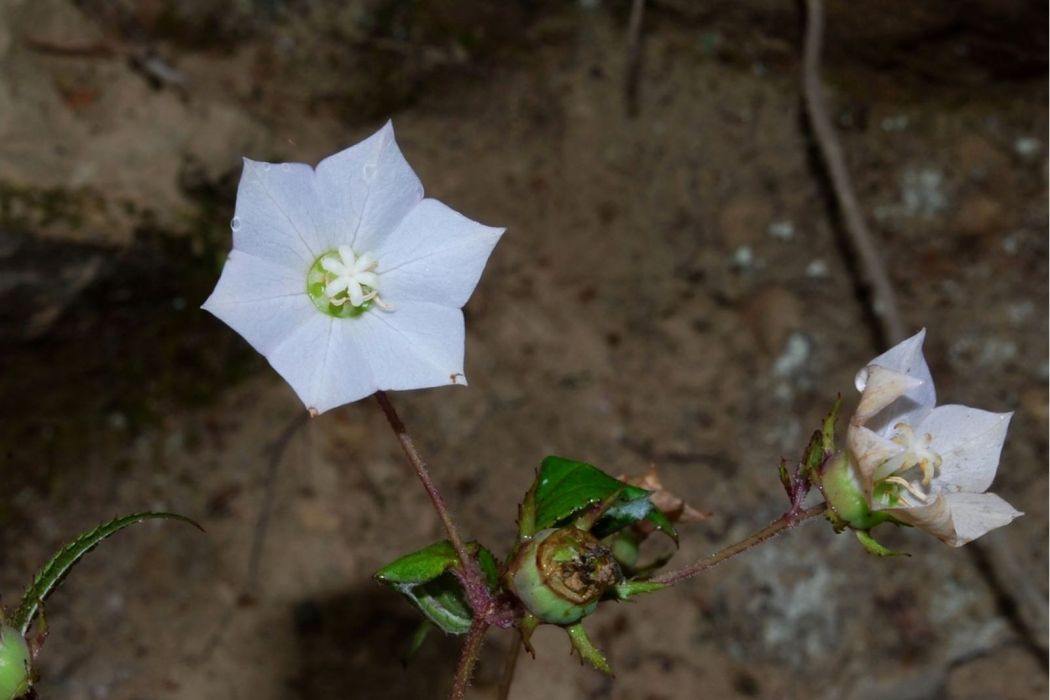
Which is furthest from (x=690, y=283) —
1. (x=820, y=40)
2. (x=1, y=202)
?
(x=1, y=202)

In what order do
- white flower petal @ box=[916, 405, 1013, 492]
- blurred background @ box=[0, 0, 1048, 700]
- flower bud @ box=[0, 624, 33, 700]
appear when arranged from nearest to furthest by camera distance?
flower bud @ box=[0, 624, 33, 700]
white flower petal @ box=[916, 405, 1013, 492]
blurred background @ box=[0, 0, 1048, 700]

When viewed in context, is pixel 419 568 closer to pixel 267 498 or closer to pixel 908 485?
pixel 908 485

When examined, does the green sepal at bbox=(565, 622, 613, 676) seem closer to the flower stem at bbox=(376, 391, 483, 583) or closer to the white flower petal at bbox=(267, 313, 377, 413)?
the flower stem at bbox=(376, 391, 483, 583)

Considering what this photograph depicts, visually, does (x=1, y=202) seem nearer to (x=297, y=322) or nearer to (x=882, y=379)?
(x=297, y=322)

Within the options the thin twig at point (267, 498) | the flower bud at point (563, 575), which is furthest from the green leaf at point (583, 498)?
the thin twig at point (267, 498)

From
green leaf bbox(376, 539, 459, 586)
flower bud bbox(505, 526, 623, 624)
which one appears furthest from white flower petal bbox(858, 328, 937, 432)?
green leaf bbox(376, 539, 459, 586)

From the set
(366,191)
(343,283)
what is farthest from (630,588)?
(366,191)
